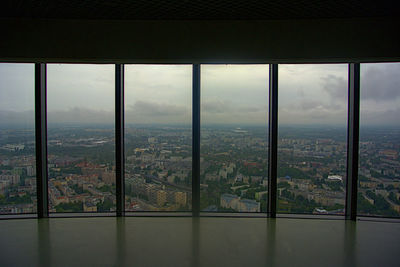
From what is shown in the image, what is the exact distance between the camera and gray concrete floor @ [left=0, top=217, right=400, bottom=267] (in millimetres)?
2398

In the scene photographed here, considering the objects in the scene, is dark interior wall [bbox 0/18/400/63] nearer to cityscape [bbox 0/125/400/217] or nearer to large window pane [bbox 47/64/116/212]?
large window pane [bbox 47/64/116/212]

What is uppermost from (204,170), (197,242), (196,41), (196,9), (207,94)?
(196,9)

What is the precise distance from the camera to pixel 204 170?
3.52 metres

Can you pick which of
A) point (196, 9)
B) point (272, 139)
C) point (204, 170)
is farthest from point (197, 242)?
point (196, 9)

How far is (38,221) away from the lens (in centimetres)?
330

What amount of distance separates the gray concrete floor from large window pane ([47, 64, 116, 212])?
1.16ft

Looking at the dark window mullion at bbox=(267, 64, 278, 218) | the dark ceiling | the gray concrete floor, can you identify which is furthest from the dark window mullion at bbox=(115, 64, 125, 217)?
the dark window mullion at bbox=(267, 64, 278, 218)

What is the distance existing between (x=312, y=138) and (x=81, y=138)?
3.63 meters

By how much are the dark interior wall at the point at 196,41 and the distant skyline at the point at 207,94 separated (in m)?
0.83

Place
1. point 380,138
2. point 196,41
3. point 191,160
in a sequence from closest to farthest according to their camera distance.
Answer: point 196,41 < point 380,138 < point 191,160

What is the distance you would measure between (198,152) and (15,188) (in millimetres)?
2873

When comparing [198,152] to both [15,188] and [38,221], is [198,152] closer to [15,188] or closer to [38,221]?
[38,221]

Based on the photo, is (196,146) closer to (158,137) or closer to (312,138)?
(158,137)

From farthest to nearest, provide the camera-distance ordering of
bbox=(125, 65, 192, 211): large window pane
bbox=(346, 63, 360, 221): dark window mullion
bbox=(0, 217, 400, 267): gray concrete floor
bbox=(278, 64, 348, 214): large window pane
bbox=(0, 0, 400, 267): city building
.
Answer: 1. bbox=(125, 65, 192, 211): large window pane
2. bbox=(278, 64, 348, 214): large window pane
3. bbox=(346, 63, 360, 221): dark window mullion
4. bbox=(0, 0, 400, 267): city building
5. bbox=(0, 217, 400, 267): gray concrete floor
